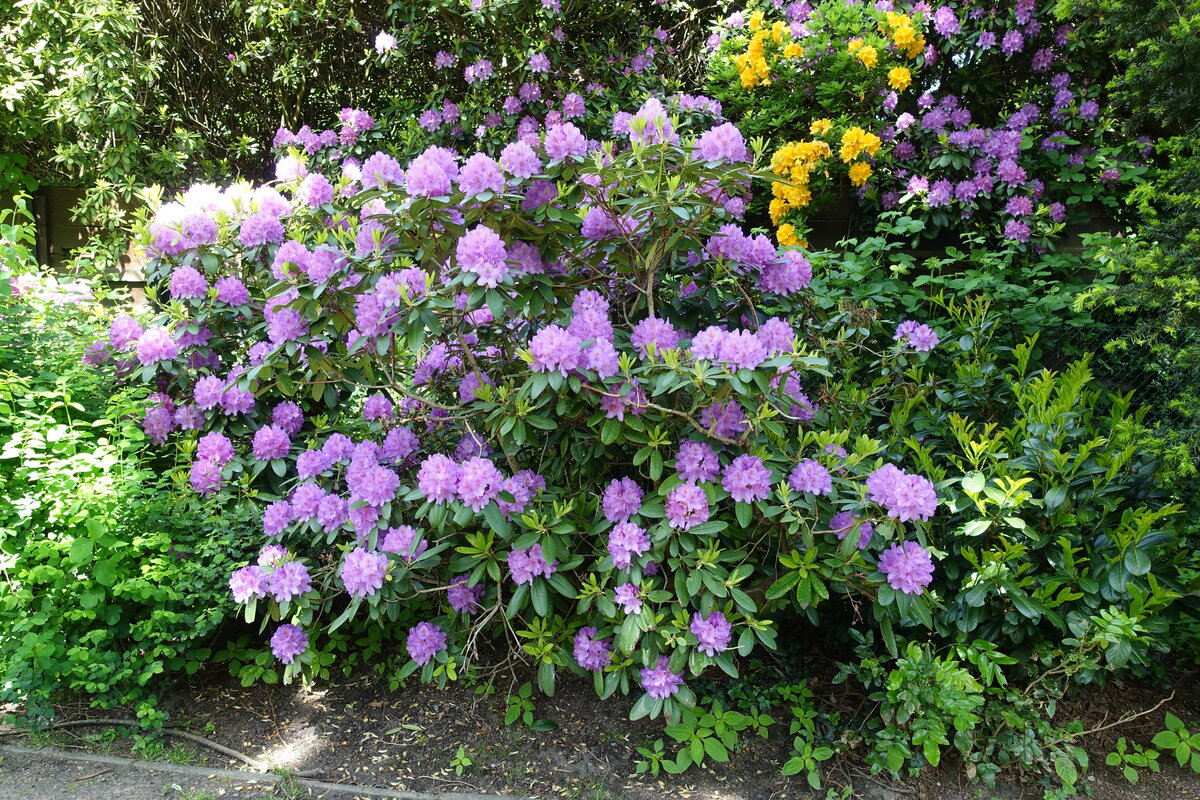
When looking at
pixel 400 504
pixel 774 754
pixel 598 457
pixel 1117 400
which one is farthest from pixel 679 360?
pixel 1117 400

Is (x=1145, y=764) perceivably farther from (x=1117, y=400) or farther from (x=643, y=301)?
(x=643, y=301)

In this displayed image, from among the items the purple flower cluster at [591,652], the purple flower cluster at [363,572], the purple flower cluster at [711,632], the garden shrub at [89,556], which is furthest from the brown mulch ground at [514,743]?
the purple flower cluster at [363,572]

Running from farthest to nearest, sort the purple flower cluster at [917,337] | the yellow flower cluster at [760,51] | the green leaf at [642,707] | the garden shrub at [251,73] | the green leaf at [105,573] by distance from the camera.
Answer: the garden shrub at [251,73], the yellow flower cluster at [760,51], the purple flower cluster at [917,337], the green leaf at [105,573], the green leaf at [642,707]

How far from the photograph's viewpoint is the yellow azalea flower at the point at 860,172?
398cm

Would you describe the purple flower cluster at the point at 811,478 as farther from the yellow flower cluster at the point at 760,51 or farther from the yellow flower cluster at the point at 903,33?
the yellow flower cluster at the point at 903,33

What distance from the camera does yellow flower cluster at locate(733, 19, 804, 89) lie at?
401 cm

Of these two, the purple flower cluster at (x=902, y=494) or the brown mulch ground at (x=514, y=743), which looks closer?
the purple flower cluster at (x=902, y=494)

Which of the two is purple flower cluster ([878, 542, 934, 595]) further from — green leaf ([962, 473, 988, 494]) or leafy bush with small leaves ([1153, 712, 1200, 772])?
leafy bush with small leaves ([1153, 712, 1200, 772])

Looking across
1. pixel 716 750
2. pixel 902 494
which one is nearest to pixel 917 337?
pixel 902 494

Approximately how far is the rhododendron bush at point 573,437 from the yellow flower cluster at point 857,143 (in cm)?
148

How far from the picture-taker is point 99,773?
7.84 ft

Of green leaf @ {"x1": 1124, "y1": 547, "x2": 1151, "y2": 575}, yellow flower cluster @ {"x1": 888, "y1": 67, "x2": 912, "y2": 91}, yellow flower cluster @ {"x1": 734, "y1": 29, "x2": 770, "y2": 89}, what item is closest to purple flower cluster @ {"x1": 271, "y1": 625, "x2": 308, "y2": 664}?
green leaf @ {"x1": 1124, "y1": 547, "x2": 1151, "y2": 575}

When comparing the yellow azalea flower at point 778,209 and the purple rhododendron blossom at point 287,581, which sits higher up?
the yellow azalea flower at point 778,209

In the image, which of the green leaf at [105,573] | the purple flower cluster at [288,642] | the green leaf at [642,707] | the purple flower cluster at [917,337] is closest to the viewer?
the green leaf at [642,707]
